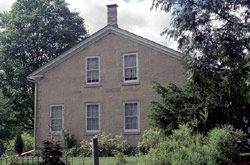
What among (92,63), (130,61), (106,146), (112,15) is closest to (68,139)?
(106,146)

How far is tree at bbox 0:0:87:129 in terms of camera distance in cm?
3077

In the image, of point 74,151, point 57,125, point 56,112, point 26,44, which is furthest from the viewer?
point 26,44

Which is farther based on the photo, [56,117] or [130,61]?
[56,117]

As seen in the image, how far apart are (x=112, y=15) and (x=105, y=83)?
5.19 m

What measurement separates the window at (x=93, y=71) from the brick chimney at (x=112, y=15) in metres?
2.98

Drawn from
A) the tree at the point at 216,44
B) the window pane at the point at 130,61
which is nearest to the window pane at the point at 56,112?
the window pane at the point at 130,61

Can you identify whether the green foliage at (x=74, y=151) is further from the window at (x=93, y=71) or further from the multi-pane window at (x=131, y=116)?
the window at (x=93, y=71)

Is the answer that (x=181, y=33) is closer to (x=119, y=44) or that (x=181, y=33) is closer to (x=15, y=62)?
(x=119, y=44)

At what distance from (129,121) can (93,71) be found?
4.29 metres

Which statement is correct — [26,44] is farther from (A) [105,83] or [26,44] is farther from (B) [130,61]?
(B) [130,61]

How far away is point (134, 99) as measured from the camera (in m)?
20.4

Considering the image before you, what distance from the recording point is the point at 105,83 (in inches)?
836

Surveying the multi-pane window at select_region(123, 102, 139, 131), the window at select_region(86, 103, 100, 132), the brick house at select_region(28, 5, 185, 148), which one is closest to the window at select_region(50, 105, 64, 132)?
the brick house at select_region(28, 5, 185, 148)

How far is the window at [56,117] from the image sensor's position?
72.5 feet
